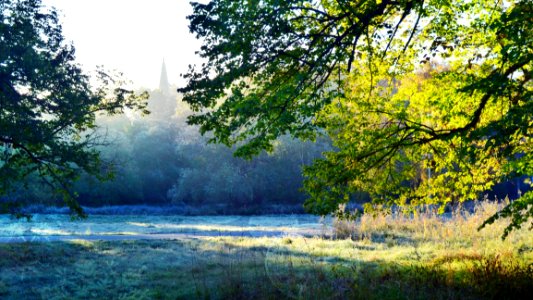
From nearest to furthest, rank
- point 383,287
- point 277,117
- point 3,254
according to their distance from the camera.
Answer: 1. point 277,117
2. point 383,287
3. point 3,254

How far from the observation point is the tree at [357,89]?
714 cm

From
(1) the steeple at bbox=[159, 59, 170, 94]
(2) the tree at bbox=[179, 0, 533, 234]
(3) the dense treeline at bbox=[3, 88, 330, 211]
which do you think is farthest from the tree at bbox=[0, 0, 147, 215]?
(1) the steeple at bbox=[159, 59, 170, 94]

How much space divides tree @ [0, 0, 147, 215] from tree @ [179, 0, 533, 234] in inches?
152

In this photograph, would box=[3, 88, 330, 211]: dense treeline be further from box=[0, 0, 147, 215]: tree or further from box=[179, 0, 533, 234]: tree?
box=[179, 0, 533, 234]: tree

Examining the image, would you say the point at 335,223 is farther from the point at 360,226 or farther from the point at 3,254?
the point at 3,254

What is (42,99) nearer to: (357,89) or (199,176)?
(357,89)

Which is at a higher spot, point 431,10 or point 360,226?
point 431,10

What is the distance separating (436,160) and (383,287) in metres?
2.83

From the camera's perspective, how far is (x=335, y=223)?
16.9 metres

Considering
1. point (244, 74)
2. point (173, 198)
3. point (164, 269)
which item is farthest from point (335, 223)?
point (173, 198)

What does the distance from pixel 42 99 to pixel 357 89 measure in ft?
24.0

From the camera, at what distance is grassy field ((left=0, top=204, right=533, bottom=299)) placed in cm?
754

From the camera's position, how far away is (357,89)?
940 centimetres

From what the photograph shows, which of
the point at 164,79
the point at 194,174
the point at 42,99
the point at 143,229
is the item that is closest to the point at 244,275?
the point at 42,99
